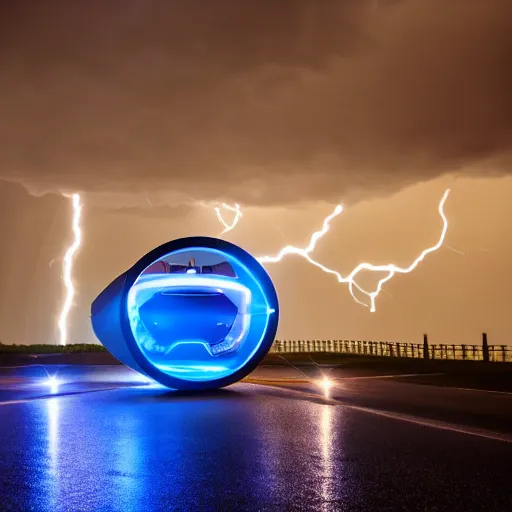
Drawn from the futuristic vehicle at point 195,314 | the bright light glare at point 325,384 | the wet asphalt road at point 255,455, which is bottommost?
the wet asphalt road at point 255,455

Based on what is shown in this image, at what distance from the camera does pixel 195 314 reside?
503 inches

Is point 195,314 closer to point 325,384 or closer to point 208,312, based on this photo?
point 208,312

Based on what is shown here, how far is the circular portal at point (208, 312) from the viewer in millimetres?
11906

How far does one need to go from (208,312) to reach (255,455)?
691 cm

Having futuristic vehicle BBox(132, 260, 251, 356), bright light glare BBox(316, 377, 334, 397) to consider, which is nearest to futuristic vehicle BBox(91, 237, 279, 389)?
futuristic vehicle BBox(132, 260, 251, 356)

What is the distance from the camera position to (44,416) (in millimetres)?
9078

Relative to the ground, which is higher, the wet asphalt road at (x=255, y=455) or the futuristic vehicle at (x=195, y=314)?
the futuristic vehicle at (x=195, y=314)

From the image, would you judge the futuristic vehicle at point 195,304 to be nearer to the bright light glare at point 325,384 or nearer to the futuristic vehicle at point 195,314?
the futuristic vehicle at point 195,314

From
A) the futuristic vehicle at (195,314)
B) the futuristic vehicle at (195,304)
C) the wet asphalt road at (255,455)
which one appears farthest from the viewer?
the futuristic vehicle at (195,304)

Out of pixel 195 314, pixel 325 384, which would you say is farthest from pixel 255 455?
pixel 325 384

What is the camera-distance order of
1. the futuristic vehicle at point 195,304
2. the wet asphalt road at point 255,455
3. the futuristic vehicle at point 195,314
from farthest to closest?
the futuristic vehicle at point 195,304 < the futuristic vehicle at point 195,314 < the wet asphalt road at point 255,455

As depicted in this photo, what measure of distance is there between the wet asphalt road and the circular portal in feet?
4.32

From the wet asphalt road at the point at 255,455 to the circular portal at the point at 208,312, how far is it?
1.32 m

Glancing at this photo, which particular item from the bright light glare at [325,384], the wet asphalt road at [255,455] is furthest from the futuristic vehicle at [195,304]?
the wet asphalt road at [255,455]
